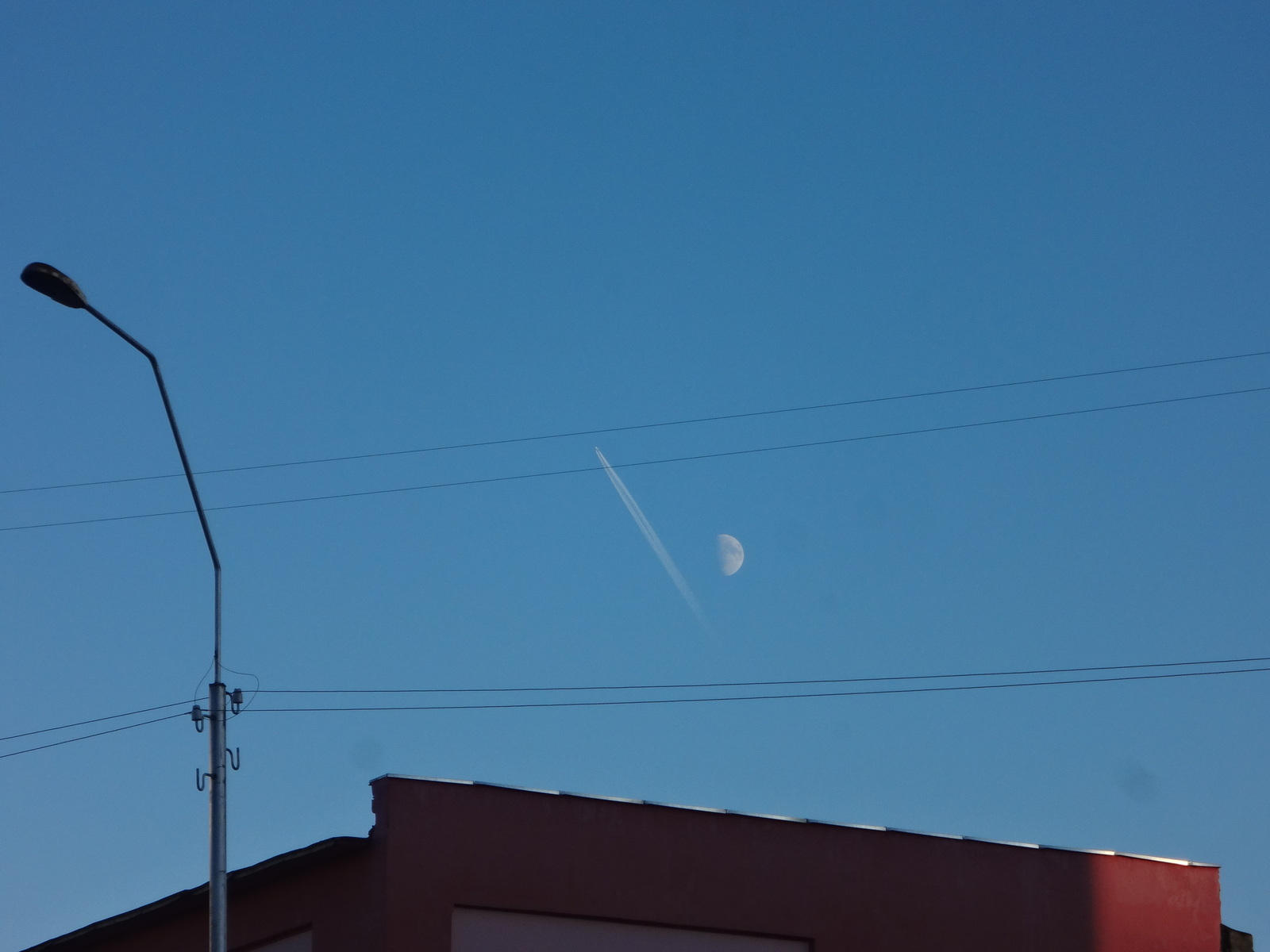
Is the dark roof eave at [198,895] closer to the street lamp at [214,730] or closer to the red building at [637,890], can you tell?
the red building at [637,890]

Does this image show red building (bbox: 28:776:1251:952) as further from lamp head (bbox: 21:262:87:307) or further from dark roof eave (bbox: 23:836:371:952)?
lamp head (bbox: 21:262:87:307)

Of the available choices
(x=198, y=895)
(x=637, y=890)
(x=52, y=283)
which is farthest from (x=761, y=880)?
(x=52, y=283)

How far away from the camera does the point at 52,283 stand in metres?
13.3

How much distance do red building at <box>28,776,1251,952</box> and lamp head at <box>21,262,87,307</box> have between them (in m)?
6.88

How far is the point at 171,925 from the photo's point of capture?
66.1 feet

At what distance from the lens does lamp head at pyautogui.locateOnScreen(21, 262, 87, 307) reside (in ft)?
43.5

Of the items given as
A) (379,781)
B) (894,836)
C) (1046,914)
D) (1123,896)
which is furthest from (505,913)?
(1123,896)

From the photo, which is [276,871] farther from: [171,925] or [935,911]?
[935,911]

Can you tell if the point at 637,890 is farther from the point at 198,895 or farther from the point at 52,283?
the point at 52,283

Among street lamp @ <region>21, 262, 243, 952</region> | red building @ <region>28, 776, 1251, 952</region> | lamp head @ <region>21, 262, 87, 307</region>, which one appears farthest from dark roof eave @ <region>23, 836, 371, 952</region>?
lamp head @ <region>21, 262, 87, 307</region>

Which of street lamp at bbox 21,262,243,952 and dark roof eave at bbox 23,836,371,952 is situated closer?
street lamp at bbox 21,262,243,952

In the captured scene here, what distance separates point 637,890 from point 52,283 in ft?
33.9

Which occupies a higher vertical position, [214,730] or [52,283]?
[52,283]

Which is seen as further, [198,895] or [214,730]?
[198,895]
